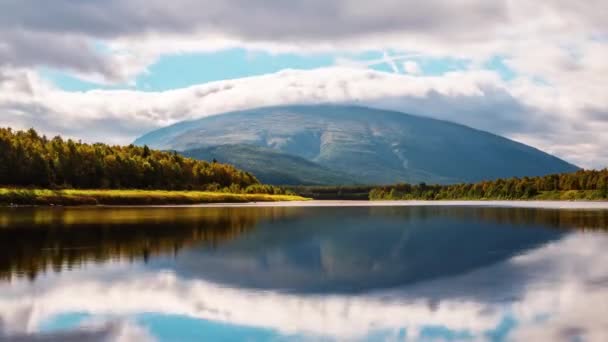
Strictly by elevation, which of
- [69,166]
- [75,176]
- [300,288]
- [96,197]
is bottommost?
[300,288]

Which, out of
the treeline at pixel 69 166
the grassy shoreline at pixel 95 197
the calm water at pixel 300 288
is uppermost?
the treeline at pixel 69 166

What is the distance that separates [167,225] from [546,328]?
2199 inches

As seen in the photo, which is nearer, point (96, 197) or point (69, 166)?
point (96, 197)

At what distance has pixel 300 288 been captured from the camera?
32312 millimetres

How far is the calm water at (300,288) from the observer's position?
78.6 ft

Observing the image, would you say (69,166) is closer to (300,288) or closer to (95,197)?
(95,197)

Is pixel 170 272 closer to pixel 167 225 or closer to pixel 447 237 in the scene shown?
pixel 447 237

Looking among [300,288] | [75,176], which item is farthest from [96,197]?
[300,288]

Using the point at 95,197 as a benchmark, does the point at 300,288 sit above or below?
below

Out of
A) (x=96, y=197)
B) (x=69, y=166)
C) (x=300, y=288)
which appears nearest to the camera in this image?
(x=300, y=288)

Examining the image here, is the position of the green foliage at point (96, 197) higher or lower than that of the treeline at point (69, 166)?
lower

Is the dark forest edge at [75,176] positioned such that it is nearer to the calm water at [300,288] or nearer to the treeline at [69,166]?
the treeline at [69,166]

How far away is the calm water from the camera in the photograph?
24.0m

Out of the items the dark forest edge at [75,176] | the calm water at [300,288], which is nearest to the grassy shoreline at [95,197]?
the dark forest edge at [75,176]
